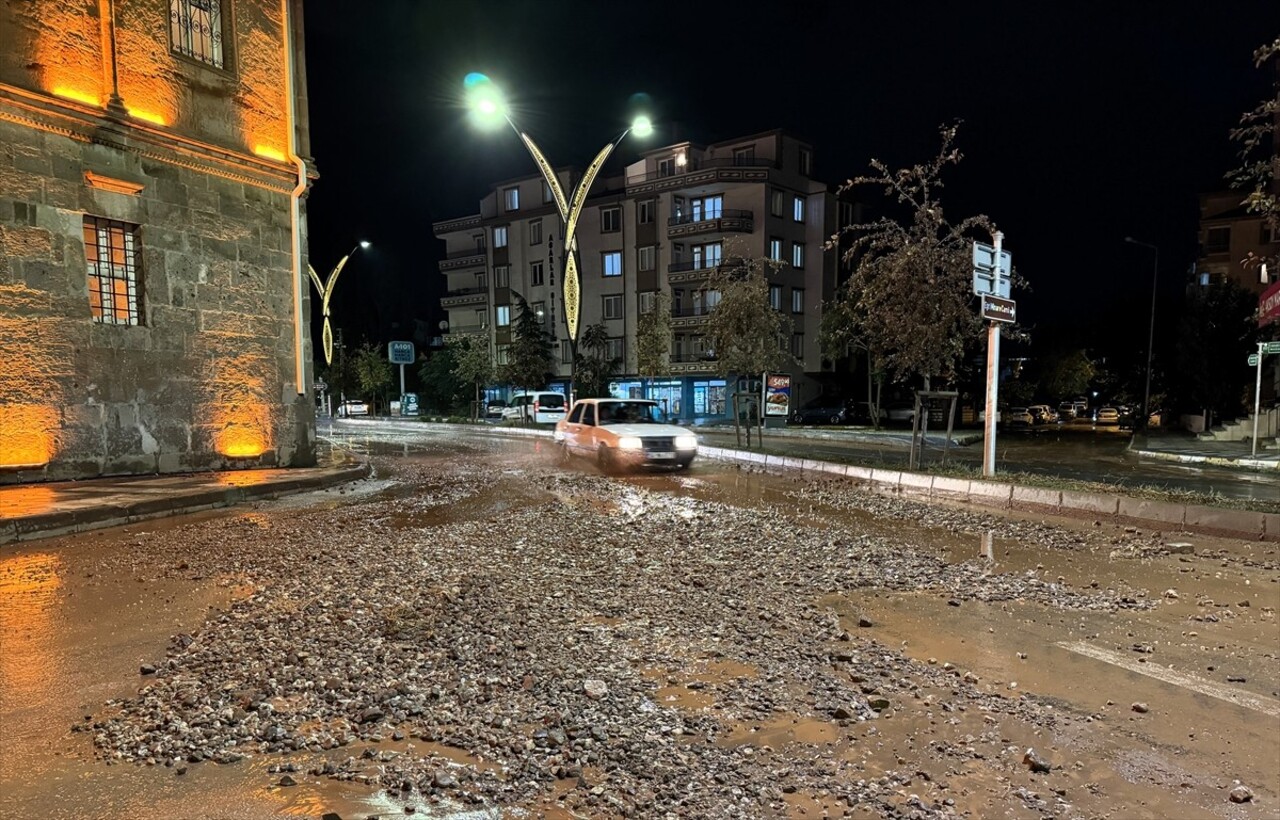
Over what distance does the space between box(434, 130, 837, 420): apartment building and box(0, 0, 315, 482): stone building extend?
27.9m

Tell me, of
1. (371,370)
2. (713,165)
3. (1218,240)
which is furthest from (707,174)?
(1218,240)

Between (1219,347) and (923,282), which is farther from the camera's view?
(1219,347)

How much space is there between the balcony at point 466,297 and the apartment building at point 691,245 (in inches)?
268

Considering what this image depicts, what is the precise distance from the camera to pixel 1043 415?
5225 centimetres

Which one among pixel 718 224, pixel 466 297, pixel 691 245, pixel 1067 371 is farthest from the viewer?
pixel 466 297

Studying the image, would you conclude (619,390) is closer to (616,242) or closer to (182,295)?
(616,242)

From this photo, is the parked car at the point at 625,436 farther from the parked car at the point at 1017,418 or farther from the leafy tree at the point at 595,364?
the parked car at the point at 1017,418

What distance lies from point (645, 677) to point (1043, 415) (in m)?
57.2

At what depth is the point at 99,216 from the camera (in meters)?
12.4

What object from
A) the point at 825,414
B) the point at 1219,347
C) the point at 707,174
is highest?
the point at 707,174

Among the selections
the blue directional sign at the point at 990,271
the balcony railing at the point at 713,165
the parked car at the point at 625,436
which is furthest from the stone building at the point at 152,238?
the balcony railing at the point at 713,165

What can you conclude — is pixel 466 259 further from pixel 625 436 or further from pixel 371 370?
pixel 625 436

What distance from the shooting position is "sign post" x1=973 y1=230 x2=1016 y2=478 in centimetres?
1160

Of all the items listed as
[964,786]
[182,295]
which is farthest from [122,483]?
[964,786]
